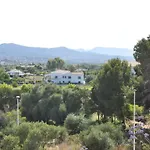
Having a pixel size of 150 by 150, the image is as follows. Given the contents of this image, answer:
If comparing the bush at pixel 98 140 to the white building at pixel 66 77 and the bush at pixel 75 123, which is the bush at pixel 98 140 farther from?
the white building at pixel 66 77

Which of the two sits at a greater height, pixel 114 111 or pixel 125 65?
pixel 125 65

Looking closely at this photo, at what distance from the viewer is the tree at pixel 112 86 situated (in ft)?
64.4

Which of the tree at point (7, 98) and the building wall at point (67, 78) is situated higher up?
the tree at point (7, 98)

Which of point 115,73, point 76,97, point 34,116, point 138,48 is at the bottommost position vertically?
point 34,116

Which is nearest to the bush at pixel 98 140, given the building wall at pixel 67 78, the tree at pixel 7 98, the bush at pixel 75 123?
the bush at pixel 75 123

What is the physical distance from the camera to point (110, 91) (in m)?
19.7

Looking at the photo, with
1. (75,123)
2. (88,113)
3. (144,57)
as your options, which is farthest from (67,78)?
(75,123)

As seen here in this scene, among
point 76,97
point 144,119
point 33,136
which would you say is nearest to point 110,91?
point 144,119

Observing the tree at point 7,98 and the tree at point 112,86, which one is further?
the tree at point 7,98

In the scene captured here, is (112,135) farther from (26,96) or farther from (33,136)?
(26,96)

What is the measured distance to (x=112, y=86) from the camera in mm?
19750

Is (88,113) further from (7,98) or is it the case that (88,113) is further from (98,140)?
(7,98)

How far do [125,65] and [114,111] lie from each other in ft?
9.40

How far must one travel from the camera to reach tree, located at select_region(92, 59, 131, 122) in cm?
1962
